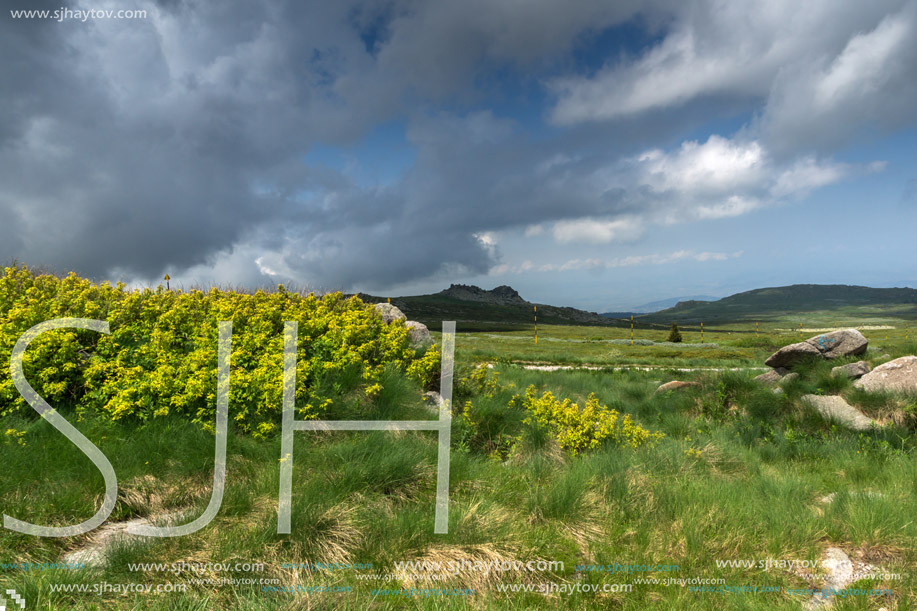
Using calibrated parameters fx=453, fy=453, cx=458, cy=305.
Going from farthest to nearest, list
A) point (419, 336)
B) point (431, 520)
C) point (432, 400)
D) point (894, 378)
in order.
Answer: point (419, 336) < point (894, 378) < point (432, 400) < point (431, 520)

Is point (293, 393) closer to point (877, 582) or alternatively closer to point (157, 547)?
point (157, 547)

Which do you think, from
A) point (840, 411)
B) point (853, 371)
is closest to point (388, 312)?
point (840, 411)

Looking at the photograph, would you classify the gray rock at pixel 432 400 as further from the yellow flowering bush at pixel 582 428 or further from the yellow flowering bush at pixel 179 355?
the yellow flowering bush at pixel 582 428

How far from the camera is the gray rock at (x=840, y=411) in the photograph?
27.1 ft

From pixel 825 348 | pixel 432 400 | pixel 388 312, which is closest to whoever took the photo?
pixel 432 400

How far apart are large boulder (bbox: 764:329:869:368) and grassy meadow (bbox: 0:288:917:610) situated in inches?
290

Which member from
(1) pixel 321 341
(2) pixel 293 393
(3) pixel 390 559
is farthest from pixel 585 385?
(3) pixel 390 559

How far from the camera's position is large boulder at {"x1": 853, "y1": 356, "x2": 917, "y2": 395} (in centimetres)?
907

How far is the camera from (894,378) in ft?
31.3

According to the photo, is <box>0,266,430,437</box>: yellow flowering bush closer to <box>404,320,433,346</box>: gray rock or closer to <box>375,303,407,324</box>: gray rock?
<box>404,320,433,346</box>: gray rock

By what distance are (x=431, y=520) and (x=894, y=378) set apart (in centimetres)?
1105

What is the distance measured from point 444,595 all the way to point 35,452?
4.18 meters

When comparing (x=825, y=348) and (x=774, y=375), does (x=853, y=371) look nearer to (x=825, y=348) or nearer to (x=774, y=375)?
(x=774, y=375)

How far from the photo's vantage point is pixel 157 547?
3357 mm
